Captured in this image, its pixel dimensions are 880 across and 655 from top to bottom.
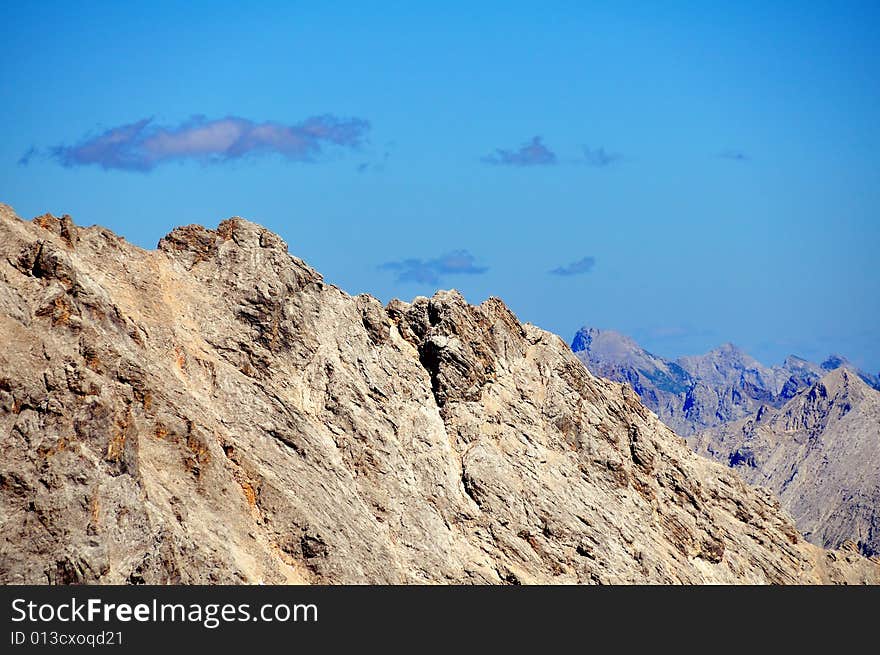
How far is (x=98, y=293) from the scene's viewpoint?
352 feet

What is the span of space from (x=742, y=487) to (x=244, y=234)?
59843 mm

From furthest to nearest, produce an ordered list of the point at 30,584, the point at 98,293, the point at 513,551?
the point at 513,551, the point at 98,293, the point at 30,584

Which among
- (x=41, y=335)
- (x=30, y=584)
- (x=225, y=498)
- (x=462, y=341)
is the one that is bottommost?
(x=30, y=584)

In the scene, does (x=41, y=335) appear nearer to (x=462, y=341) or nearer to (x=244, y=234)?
(x=244, y=234)

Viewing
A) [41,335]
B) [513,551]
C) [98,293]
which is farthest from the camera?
[513,551]

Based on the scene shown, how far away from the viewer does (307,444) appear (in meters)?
117

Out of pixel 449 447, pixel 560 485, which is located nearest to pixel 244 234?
pixel 449 447

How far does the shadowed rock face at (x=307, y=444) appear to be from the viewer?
9588 centimetres

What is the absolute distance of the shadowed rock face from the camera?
9588cm

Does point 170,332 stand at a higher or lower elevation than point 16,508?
higher

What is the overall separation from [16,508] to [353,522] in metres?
30.7

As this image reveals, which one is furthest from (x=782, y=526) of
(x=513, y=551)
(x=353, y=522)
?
(x=353, y=522)

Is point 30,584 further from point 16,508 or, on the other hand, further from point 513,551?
point 513,551

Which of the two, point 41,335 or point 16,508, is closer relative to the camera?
point 16,508
